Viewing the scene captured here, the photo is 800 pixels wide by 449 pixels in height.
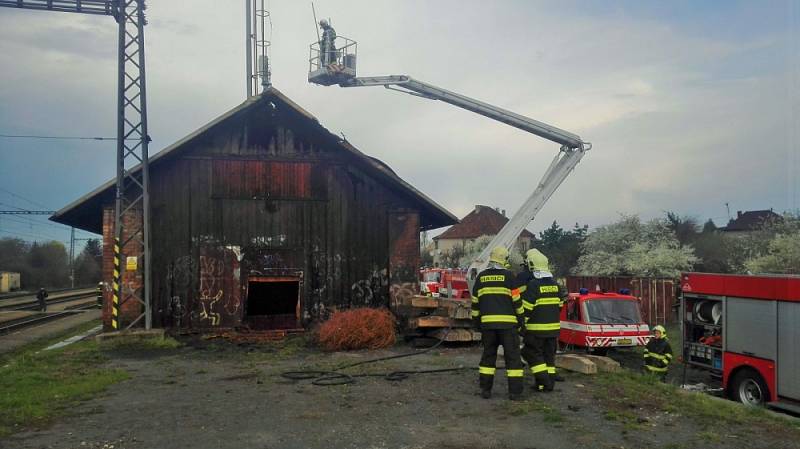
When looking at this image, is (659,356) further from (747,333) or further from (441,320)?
(441,320)

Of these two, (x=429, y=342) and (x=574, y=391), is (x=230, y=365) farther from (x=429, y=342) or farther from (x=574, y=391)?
(x=574, y=391)

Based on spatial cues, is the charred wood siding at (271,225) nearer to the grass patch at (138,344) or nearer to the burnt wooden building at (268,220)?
the burnt wooden building at (268,220)

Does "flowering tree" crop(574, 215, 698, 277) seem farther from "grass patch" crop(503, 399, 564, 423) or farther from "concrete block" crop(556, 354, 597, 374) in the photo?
"grass patch" crop(503, 399, 564, 423)

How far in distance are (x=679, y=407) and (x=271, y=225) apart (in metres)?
11.8

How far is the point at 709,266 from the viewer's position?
3519cm

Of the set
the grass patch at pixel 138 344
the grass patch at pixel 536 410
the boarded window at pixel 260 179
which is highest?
the boarded window at pixel 260 179

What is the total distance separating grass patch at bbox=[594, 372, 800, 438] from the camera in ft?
24.7

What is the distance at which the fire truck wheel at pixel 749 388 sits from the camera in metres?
10.8

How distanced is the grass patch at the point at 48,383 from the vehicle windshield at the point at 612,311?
10.3 metres

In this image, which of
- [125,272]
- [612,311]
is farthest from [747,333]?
[125,272]

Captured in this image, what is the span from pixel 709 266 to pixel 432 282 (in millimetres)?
15389

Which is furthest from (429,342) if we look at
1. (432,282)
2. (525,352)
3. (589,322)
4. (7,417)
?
(432,282)

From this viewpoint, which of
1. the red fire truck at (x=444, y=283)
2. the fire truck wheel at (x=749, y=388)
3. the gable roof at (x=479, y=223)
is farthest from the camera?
the gable roof at (x=479, y=223)

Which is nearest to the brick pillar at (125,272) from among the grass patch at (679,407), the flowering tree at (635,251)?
the grass patch at (679,407)
